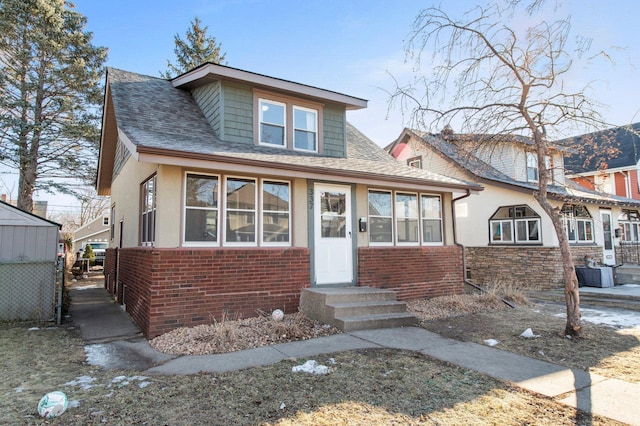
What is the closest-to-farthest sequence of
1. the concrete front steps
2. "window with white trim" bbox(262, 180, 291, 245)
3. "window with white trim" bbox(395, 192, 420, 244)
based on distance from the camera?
"window with white trim" bbox(262, 180, 291, 245), "window with white trim" bbox(395, 192, 420, 244), the concrete front steps

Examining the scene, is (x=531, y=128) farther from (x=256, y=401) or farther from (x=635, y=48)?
(x=256, y=401)

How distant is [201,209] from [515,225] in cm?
1204

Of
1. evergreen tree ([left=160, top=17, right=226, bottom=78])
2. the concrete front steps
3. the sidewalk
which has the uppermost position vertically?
evergreen tree ([left=160, top=17, right=226, bottom=78])

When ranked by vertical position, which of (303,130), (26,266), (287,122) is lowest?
(26,266)

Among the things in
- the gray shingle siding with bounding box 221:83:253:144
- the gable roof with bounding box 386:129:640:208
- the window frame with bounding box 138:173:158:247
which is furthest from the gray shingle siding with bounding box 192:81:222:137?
the gable roof with bounding box 386:129:640:208

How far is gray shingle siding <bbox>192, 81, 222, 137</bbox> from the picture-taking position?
8430 millimetres

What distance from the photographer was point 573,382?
4.14 meters

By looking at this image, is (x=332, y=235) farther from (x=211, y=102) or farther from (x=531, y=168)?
(x=531, y=168)

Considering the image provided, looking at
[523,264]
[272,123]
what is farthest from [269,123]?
[523,264]

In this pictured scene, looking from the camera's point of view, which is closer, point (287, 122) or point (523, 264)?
point (287, 122)

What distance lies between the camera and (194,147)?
6809 mm

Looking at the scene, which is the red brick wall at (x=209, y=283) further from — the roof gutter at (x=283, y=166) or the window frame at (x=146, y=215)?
the roof gutter at (x=283, y=166)

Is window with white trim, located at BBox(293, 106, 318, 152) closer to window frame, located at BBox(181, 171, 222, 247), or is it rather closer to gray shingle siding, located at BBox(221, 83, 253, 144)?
gray shingle siding, located at BBox(221, 83, 253, 144)

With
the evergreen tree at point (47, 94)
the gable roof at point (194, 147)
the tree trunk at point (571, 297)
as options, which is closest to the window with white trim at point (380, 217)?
the gable roof at point (194, 147)
